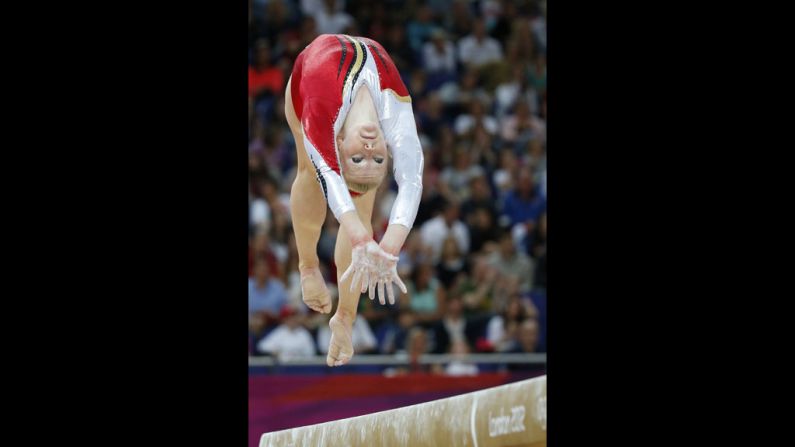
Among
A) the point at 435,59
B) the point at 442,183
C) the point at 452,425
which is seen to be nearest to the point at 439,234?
the point at 442,183

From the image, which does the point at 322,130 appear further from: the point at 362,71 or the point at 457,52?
the point at 457,52

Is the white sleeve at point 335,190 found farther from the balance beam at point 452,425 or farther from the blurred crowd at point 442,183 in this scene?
the blurred crowd at point 442,183

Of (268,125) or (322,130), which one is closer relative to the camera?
(322,130)

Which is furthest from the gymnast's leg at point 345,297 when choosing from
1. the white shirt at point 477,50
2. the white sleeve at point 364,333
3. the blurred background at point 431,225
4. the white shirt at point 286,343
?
the white shirt at point 477,50

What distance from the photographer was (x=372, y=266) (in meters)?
4.69

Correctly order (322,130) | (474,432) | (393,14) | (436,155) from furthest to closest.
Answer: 1. (436,155)
2. (393,14)
3. (474,432)
4. (322,130)

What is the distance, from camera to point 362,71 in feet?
16.3

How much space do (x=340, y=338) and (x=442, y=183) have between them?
287 centimetres

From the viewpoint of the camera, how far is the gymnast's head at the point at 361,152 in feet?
15.9

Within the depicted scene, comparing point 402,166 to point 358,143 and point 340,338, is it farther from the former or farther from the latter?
point 340,338

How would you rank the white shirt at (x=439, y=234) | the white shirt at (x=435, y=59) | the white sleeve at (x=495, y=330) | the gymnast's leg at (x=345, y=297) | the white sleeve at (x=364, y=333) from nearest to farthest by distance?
the gymnast's leg at (x=345, y=297) < the white sleeve at (x=364, y=333) < the white sleeve at (x=495, y=330) < the white shirt at (x=439, y=234) < the white shirt at (x=435, y=59)

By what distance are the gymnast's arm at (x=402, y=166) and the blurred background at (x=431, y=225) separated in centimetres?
147
